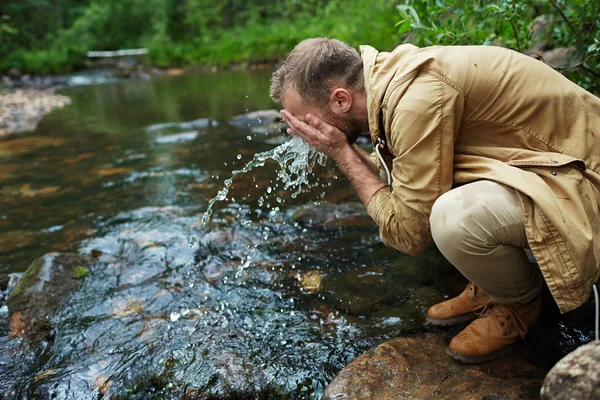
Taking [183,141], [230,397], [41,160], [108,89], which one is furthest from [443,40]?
[108,89]

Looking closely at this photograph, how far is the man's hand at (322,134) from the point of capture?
2375 mm

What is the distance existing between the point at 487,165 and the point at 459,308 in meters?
0.85

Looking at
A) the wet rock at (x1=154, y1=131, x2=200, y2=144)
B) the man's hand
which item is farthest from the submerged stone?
the man's hand

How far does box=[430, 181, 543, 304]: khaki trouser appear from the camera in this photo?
1.94 meters

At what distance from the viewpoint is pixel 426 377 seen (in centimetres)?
218

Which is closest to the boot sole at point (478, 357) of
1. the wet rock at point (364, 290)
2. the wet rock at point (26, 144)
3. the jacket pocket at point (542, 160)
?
the wet rock at point (364, 290)

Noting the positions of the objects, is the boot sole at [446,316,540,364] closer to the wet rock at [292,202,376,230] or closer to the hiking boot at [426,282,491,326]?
the hiking boot at [426,282,491,326]

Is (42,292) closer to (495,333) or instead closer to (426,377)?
(426,377)

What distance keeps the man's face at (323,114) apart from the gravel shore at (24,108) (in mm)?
8431

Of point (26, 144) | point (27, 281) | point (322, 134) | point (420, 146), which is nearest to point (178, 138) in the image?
point (26, 144)

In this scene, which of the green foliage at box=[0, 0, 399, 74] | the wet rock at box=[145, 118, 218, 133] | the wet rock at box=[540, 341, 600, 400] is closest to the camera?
the wet rock at box=[540, 341, 600, 400]

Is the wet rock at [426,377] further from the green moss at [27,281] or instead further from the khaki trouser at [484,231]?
the green moss at [27,281]

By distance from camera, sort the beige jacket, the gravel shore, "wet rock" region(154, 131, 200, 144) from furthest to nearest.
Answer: the gravel shore < "wet rock" region(154, 131, 200, 144) < the beige jacket

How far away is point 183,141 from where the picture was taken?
732 cm
